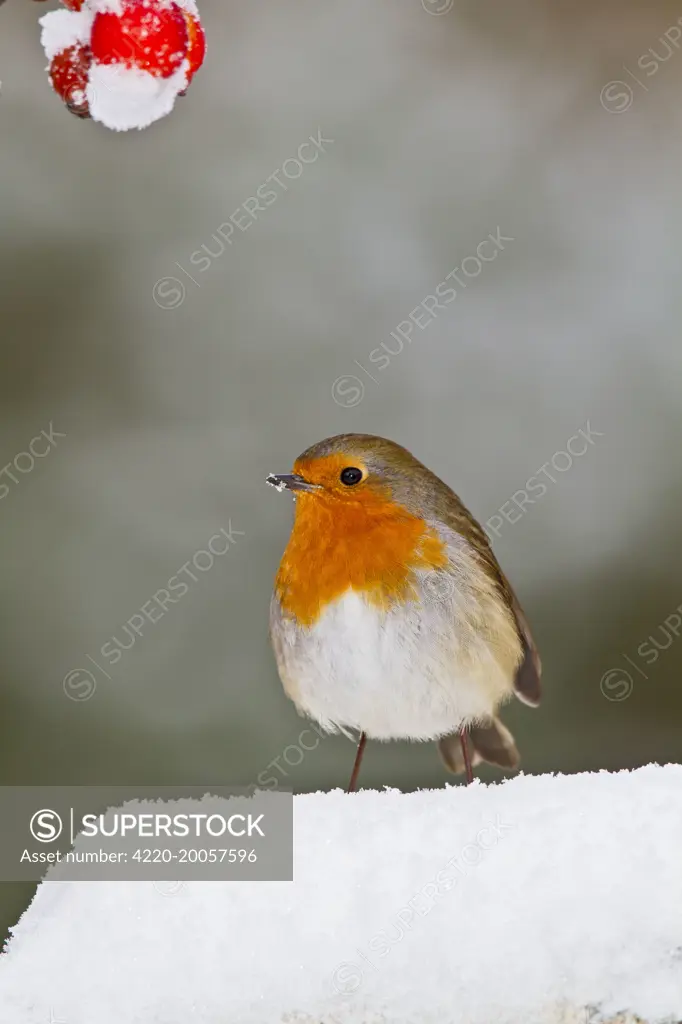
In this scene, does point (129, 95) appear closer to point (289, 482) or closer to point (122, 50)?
point (122, 50)

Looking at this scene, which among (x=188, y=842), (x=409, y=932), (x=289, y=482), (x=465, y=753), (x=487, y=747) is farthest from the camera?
(x=487, y=747)

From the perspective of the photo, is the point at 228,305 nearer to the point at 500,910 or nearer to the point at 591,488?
the point at 591,488

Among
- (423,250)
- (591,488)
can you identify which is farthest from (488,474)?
(423,250)

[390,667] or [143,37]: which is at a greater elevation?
[390,667]

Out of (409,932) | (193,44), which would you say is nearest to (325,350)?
(409,932)

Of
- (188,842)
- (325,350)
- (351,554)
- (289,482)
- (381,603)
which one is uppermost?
(325,350)

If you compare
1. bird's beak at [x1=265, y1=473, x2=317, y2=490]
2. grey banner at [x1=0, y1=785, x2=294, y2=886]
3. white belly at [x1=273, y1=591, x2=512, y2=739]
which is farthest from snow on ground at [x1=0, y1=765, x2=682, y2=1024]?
bird's beak at [x1=265, y1=473, x2=317, y2=490]

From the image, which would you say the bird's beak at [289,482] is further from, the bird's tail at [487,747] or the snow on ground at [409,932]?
the bird's tail at [487,747]
